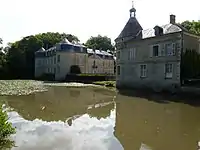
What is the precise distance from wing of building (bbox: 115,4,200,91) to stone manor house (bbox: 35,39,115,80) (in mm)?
19825

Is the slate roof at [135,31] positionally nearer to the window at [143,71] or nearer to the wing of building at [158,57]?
the wing of building at [158,57]

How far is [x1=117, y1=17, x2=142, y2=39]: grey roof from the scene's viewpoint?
30764 mm

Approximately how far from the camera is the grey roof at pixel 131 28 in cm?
3076

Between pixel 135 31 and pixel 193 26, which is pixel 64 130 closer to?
pixel 135 31

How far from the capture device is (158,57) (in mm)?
24844

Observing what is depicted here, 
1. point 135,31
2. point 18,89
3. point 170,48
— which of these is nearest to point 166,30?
point 170,48

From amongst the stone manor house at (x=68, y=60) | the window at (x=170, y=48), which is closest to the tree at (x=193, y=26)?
the window at (x=170, y=48)

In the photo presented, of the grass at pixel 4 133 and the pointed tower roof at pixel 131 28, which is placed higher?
the pointed tower roof at pixel 131 28

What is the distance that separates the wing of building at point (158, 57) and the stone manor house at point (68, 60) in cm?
1983

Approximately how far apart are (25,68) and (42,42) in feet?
24.8

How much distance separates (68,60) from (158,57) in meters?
27.0

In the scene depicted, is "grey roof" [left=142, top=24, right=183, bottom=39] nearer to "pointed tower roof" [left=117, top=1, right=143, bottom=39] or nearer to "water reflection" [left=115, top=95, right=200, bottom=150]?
"pointed tower roof" [left=117, top=1, right=143, bottom=39]

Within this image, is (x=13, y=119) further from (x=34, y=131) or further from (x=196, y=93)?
(x=196, y=93)

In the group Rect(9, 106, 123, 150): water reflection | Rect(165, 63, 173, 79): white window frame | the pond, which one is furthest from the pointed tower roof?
Rect(9, 106, 123, 150): water reflection
